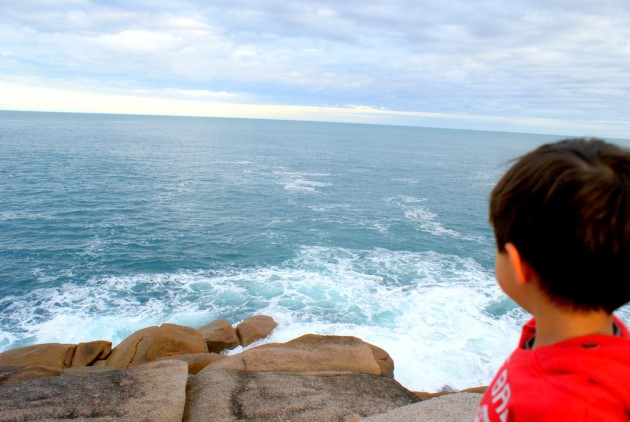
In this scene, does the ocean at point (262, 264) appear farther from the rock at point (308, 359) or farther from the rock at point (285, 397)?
the rock at point (285, 397)

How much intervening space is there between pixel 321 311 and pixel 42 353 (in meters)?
12.1

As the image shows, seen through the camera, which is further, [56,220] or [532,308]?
[56,220]

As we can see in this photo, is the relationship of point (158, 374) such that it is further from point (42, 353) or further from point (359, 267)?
point (359, 267)

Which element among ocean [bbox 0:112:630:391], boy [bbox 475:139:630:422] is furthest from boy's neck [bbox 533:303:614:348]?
ocean [bbox 0:112:630:391]

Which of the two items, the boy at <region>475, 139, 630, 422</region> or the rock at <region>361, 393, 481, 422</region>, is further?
the rock at <region>361, 393, 481, 422</region>

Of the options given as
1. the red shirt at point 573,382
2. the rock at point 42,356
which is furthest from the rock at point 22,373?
the red shirt at point 573,382

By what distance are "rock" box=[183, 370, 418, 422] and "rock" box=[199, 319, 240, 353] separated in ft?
23.0

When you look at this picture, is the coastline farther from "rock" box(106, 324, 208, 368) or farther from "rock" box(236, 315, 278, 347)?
"rock" box(236, 315, 278, 347)

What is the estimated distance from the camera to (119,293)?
2331 cm

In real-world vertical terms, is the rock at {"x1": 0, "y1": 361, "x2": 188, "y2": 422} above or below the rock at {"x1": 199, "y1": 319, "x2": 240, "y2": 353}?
above

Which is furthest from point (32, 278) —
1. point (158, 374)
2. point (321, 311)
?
point (158, 374)

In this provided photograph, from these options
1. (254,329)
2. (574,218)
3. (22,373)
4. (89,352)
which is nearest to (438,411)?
(574,218)

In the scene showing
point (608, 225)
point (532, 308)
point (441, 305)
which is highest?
point (608, 225)

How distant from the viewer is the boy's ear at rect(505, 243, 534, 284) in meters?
1.75
